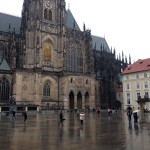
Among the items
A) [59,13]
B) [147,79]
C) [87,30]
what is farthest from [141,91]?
[59,13]

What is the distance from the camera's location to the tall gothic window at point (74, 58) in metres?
73.2

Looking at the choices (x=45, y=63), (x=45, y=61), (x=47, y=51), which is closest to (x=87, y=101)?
(x=45, y=63)

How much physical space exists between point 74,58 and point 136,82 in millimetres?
18808

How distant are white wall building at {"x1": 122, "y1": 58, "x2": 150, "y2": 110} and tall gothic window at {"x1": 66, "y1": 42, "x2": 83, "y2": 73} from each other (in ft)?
44.2

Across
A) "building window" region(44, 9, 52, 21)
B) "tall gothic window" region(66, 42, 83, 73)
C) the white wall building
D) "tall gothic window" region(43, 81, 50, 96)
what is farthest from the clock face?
the white wall building

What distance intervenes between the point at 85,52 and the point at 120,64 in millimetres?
21110

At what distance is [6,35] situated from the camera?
67438mm

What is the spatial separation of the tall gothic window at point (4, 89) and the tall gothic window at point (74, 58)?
18.2 meters

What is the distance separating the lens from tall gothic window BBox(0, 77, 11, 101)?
2395 inches

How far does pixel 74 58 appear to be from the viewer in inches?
2926

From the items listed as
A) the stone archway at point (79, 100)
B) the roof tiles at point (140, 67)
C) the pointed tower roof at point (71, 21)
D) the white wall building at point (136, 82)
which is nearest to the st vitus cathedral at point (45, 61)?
the stone archway at point (79, 100)

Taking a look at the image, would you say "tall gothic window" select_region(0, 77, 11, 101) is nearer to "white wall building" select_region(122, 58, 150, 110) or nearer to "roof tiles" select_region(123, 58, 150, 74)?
"white wall building" select_region(122, 58, 150, 110)

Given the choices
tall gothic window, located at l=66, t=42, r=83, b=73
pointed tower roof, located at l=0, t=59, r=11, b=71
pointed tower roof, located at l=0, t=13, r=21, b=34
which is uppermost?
pointed tower roof, located at l=0, t=13, r=21, b=34

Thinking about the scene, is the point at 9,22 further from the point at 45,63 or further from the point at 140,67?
the point at 140,67
